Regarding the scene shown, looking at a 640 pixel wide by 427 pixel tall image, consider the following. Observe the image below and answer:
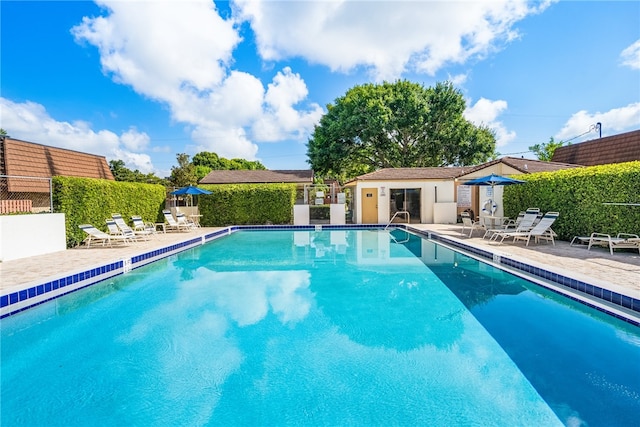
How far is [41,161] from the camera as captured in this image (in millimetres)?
21297

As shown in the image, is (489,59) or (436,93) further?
(436,93)

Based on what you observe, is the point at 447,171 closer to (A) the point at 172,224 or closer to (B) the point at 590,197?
(B) the point at 590,197

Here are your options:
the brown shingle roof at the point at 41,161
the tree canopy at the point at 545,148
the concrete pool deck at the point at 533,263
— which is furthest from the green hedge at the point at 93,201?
the tree canopy at the point at 545,148

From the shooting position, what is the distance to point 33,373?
365 centimetres

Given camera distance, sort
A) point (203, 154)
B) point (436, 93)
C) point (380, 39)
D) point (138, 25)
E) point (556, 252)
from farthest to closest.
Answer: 1. point (203, 154)
2. point (436, 93)
3. point (380, 39)
4. point (138, 25)
5. point (556, 252)

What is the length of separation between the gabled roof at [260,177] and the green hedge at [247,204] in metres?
11.9

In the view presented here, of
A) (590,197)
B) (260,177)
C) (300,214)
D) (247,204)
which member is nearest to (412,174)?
(300,214)

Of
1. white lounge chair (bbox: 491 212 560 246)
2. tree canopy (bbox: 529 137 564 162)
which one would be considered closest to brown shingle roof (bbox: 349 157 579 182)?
white lounge chair (bbox: 491 212 560 246)

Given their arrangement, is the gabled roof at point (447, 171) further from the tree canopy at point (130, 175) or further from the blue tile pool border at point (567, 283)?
the tree canopy at point (130, 175)

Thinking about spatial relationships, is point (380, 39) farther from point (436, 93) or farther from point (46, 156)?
point (46, 156)

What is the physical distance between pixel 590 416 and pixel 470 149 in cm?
2990

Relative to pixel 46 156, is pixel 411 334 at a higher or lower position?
lower

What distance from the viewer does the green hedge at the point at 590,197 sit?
9.02 meters

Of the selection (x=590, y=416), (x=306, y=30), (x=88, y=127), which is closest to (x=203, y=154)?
(x=88, y=127)
